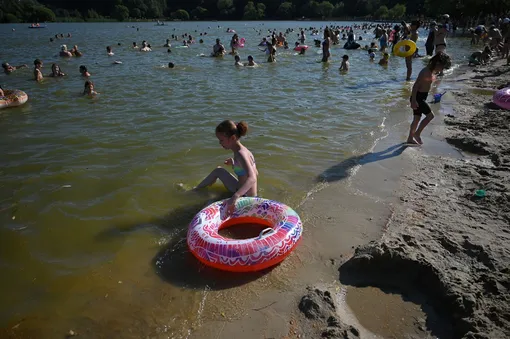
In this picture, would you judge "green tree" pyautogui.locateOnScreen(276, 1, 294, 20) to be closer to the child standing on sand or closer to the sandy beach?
the child standing on sand

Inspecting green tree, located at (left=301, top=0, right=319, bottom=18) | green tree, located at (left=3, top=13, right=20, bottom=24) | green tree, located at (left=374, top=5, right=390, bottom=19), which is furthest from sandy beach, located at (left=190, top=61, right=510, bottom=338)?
green tree, located at (left=301, top=0, right=319, bottom=18)

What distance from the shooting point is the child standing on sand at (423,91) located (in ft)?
18.4

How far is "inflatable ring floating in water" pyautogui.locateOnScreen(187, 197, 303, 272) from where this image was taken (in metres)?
3.26

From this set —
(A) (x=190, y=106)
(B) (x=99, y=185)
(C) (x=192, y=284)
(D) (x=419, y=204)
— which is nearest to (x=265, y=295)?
(C) (x=192, y=284)

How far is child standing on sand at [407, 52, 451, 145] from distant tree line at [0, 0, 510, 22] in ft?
246

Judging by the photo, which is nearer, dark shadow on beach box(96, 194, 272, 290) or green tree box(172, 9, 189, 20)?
dark shadow on beach box(96, 194, 272, 290)

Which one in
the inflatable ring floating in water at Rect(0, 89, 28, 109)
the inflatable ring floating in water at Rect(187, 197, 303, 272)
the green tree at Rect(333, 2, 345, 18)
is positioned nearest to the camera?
the inflatable ring floating in water at Rect(187, 197, 303, 272)

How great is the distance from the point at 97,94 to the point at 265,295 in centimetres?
969

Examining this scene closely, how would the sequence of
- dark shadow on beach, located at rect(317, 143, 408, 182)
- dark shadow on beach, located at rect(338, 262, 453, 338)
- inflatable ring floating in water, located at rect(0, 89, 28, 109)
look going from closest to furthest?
dark shadow on beach, located at rect(338, 262, 453, 338)
dark shadow on beach, located at rect(317, 143, 408, 182)
inflatable ring floating in water, located at rect(0, 89, 28, 109)

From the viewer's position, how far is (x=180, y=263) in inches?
141

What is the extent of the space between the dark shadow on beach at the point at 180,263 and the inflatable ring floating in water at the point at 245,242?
0.11 m

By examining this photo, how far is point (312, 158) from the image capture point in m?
6.12

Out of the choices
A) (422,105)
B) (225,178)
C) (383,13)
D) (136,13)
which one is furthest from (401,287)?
(136,13)

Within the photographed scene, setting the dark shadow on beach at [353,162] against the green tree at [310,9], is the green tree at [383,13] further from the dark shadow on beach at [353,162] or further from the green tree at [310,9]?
the dark shadow on beach at [353,162]
